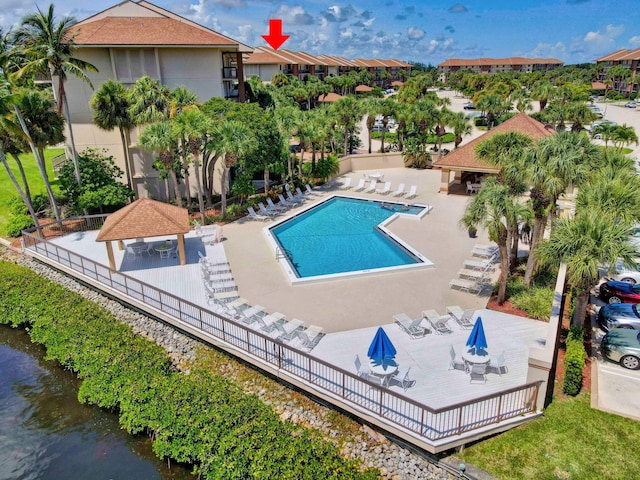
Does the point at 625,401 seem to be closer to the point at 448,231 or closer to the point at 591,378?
the point at 591,378

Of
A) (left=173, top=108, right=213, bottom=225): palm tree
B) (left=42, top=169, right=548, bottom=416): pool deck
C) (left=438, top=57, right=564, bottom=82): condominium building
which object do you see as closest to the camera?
(left=42, top=169, right=548, bottom=416): pool deck

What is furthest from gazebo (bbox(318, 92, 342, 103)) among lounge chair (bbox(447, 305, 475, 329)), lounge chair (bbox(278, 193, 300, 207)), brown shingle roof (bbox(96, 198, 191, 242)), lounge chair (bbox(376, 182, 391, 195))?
lounge chair (bbox(447, 305, 475, 329))

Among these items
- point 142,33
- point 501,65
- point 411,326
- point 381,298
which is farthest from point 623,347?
point 501,65

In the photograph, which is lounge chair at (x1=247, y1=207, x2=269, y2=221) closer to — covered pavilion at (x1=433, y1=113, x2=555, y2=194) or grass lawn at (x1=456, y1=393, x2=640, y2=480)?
covered pavilion at (x1=433, y1=113, x2=555, y2=194)

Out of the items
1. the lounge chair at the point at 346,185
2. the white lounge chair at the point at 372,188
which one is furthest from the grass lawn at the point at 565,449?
the lounge chair at the point at 346,185

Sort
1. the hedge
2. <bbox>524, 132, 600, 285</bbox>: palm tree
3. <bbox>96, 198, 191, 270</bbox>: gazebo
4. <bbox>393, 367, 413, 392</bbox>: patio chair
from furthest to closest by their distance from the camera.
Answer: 1. <bbox>96, 198, 191, 270</bbox>: gazebo
2. <bbox>524, 132, 600, 285</bbox>: palm tree
3. <bbox>393, 367, 413, 392</bbox>: patio chair
4. the hedge

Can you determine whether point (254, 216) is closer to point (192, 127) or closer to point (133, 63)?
point (192, 127)

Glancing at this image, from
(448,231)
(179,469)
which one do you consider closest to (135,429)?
(179,469)
